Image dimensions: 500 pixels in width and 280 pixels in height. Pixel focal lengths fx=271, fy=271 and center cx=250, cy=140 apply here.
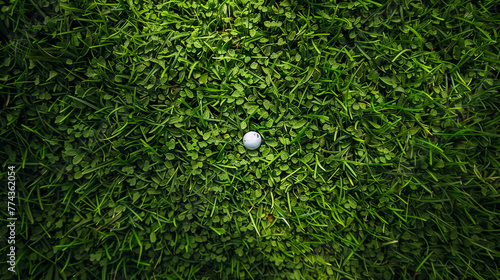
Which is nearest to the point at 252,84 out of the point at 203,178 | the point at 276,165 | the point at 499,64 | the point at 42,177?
the point at 276,165

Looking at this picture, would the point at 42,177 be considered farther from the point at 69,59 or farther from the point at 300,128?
the point at 300,128

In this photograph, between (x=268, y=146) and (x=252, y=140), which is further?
(x=268, y=146)

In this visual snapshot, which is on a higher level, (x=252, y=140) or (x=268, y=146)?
(x=252, y=140)

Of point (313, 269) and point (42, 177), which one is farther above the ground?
point (42, 177)
